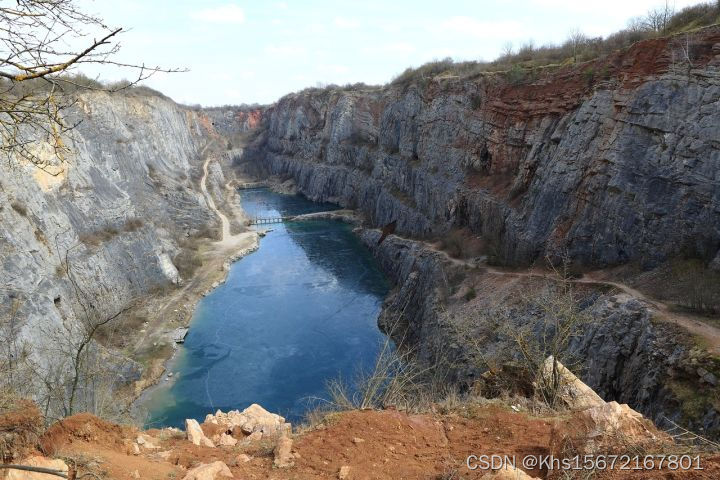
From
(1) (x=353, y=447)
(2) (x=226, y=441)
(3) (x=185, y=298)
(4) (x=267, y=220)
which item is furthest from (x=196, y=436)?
(4) (x=267, y=220)

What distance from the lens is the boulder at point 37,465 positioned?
202 inches

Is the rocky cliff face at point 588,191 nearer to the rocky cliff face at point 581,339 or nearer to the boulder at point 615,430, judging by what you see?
the rocky cliff face at point 581,339

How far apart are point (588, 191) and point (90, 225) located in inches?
1162

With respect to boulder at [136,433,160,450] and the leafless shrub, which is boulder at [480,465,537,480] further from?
the leafless shrub

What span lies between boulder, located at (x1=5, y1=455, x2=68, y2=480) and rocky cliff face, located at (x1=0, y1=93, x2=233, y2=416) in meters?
3.77

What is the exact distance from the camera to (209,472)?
6.61 metres

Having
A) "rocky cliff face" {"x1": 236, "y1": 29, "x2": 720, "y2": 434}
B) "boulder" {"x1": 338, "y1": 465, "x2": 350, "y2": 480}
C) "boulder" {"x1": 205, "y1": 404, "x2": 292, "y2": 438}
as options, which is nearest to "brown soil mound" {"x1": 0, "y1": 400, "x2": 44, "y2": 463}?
"boulder" {"x1": 205, "y1": 404, "x2": 292, "y2": 438}

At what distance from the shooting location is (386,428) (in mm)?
8328

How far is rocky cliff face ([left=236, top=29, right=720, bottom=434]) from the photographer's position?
49.9 feet

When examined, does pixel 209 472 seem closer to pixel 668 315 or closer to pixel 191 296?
pixel 668 315

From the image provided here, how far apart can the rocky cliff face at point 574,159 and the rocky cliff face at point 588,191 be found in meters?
0.07

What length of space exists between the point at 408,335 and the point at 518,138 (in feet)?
48.1

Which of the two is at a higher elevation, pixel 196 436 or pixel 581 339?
pixel 196 436

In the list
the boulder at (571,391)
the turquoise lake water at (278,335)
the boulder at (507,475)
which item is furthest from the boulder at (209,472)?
the turquoise lake water at (278,335)
